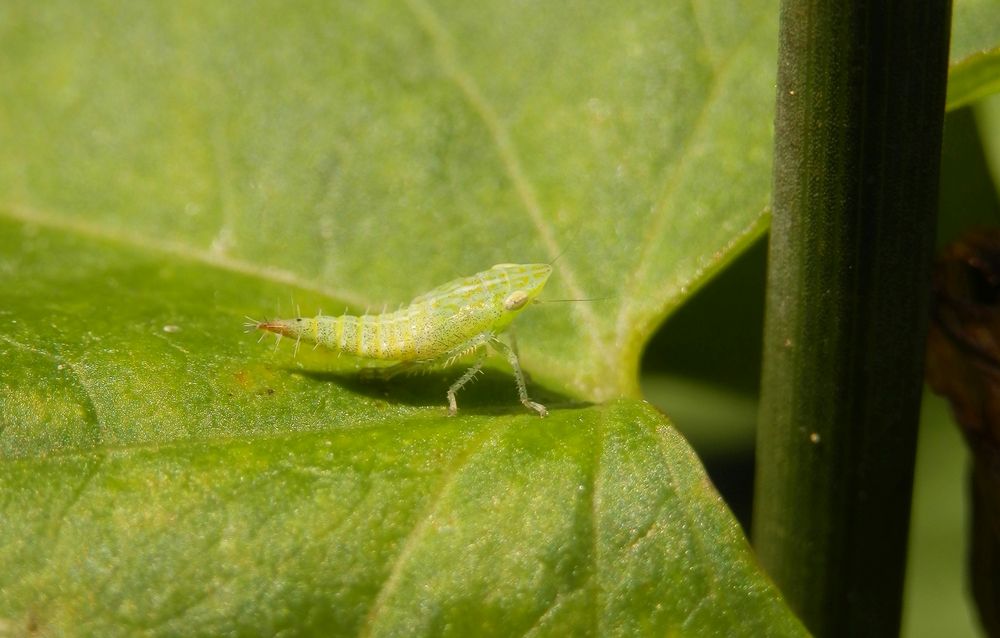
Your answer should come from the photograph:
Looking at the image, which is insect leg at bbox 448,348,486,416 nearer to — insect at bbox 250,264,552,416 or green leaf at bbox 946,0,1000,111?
insect at bbox 250,264,552,416

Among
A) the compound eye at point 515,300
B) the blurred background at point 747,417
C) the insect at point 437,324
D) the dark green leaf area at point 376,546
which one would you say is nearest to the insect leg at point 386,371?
the insect at point 437,324

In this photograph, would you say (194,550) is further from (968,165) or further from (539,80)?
(968,165)

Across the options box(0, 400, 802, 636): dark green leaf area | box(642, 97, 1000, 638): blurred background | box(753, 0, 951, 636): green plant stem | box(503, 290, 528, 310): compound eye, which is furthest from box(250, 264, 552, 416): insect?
box(642, 97, 1000, 638): blurred background

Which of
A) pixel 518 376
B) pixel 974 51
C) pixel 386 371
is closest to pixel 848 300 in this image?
pixel 518 376

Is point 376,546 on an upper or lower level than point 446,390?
lower

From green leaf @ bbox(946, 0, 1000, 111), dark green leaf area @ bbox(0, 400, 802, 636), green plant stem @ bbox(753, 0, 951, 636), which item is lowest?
dark green leaf area @ bbox(0, 400, 802, 636)

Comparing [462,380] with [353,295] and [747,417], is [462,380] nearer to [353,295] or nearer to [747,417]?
[353,295]

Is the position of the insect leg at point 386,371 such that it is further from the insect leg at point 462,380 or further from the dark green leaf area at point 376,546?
the dark green leaf area at point 376,546
